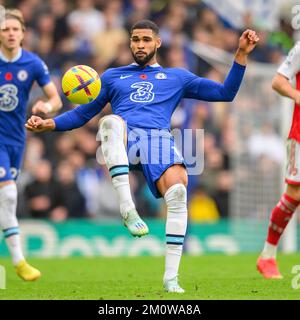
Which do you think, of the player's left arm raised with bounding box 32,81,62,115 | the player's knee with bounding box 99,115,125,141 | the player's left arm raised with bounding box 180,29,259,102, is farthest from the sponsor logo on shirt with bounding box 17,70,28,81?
the player's knee with bounding box 99,115,125,141

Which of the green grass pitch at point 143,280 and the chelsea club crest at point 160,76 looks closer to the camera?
the green grass pitch at point 143,280

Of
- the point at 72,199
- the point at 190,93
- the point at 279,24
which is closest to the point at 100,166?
the point at 72,199

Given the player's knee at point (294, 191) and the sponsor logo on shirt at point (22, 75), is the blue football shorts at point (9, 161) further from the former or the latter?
the player's knee at point (294, 191)

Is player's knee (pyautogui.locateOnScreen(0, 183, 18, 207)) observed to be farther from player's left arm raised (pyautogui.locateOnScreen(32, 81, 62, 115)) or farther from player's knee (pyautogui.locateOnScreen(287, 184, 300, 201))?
player's knee (pyautogui.locateOnScreen(287, 184, 300, 201))

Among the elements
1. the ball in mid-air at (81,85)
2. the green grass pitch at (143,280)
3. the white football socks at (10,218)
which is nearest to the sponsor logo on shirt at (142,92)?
the ball in mid-air at (81,85)

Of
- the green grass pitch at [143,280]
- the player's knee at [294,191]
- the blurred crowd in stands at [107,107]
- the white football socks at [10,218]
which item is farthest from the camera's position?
the blurred crowd in stands at [107,107]

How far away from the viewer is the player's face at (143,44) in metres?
9.00

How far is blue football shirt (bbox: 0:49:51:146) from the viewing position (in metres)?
10.8

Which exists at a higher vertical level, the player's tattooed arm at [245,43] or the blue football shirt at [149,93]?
the player's tattooed arm at [245,43]

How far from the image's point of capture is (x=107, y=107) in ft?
57.9

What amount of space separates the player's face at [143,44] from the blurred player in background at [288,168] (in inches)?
55.0

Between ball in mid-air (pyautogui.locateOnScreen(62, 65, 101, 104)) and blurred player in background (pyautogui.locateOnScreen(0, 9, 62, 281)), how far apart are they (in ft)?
5.31

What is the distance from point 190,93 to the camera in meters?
9.24

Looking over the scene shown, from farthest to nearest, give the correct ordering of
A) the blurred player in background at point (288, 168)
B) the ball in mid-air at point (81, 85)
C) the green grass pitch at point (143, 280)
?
1. the blurred player in background at point (288, 168)
2. the ball in mid-air at point (81, 85)
3. the green grass pitch at point (143, 280)
